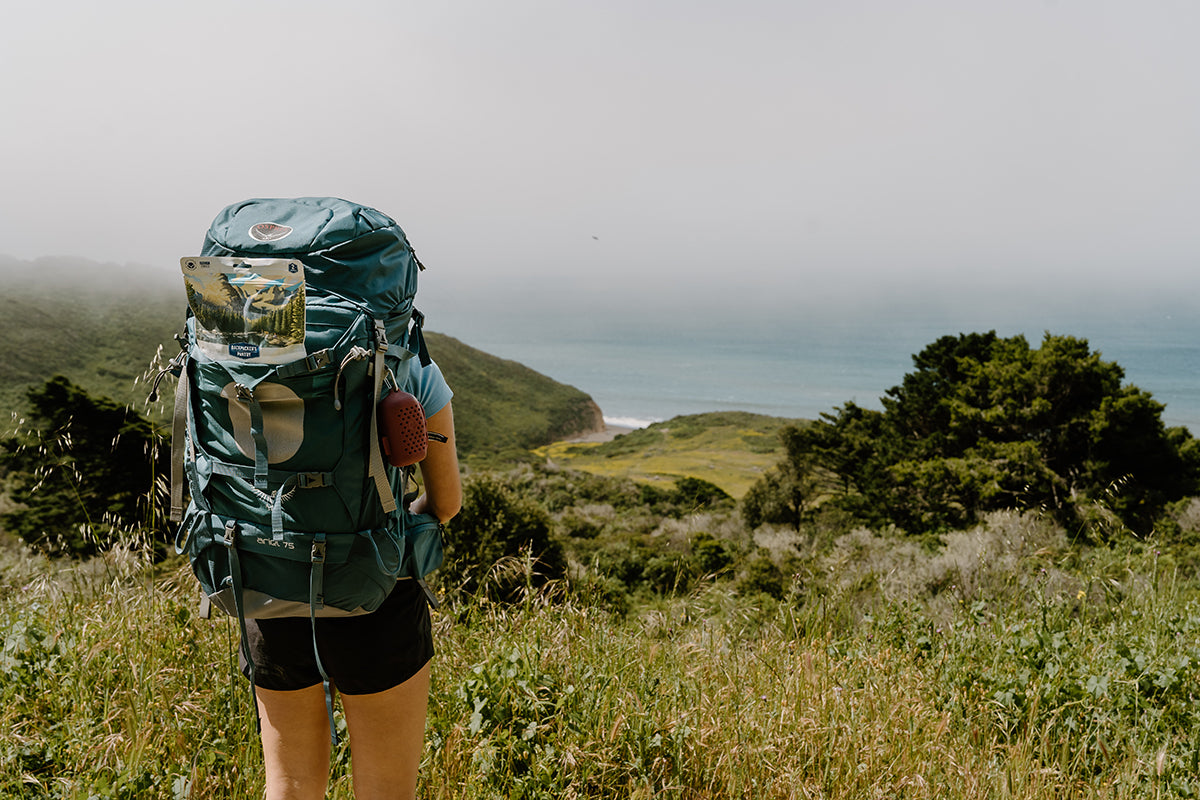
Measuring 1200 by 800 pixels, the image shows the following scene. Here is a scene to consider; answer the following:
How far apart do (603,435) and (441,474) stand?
10029 cm

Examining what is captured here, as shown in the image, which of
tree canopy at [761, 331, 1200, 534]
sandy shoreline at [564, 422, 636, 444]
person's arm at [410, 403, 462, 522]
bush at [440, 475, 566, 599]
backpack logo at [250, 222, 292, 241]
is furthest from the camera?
sandy shoreline at [564, 422, 636, 444]

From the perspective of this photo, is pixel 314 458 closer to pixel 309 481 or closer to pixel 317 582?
pixel 309 481

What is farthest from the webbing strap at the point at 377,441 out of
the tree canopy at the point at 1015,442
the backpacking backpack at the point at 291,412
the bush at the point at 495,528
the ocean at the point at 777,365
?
the ocean at the point at 777,365

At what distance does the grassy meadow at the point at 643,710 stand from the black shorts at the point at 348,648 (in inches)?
22.7

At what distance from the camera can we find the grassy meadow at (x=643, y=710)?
188cm

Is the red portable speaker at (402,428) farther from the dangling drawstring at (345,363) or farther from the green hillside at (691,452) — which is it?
the green hillside at (691,452)

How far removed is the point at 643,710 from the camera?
2098mm

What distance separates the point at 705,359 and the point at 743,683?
164125 millimetres

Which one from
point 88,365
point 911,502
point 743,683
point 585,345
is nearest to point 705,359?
point 585,345

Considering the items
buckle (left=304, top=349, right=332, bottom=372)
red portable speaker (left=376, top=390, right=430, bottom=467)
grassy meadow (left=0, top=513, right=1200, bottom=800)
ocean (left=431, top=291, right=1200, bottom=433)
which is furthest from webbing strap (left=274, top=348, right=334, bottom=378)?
ocean (left=431, top=291, right=1200, bottom=433)

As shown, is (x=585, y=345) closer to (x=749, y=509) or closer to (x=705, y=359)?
(x=705, y=359)

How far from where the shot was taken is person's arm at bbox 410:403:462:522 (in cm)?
150

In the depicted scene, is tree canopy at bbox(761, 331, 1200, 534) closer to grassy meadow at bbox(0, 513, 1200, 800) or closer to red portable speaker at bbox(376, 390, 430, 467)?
grassy meadow at bbox(0, 513, 1200, 800)

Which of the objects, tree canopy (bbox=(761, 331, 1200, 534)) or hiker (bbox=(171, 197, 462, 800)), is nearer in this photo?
hiker (bbox=(171, 197, 462, 800))
